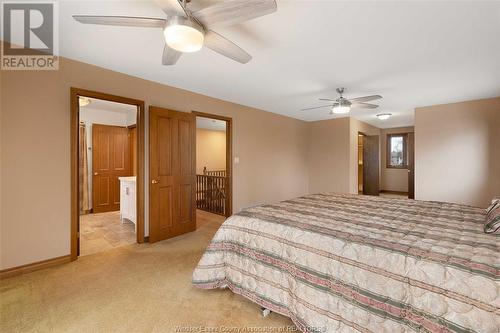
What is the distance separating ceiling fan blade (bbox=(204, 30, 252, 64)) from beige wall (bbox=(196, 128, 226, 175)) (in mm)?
5555

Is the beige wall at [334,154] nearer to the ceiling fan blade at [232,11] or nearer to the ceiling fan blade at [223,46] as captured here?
the ceiling fan blade at [223,46]

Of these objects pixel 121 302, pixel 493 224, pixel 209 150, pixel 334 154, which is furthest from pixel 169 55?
pixel 209 150

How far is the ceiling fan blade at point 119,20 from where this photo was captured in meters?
1.45

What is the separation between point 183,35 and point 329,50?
1635mm

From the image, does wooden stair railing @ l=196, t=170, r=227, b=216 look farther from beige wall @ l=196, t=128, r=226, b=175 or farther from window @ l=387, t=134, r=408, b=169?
window @ l=387, t=134, r=408, b=169

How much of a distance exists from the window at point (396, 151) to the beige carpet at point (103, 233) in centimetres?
838

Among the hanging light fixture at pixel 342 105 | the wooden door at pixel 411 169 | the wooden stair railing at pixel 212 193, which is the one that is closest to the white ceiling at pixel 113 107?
the wooden stair railing at pixel 212 193

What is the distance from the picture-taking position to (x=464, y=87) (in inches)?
143

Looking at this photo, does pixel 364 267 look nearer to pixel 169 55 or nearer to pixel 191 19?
pixel 191 19

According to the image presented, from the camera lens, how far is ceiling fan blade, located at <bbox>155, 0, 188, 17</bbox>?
4.50ft

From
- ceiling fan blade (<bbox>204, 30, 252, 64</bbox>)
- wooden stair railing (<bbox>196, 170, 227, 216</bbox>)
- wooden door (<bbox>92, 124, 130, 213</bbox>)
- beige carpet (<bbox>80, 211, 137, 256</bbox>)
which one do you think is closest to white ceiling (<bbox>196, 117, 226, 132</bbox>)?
wooden stair railing (<bbox>196, 170, 227, 216</bbox>)

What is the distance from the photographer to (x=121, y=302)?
1971 millimetres

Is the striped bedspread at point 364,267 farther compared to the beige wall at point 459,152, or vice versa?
the beige wall at point 459,152

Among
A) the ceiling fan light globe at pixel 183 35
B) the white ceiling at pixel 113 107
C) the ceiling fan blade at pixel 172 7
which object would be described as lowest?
the ceiling fan light globe at pixel 183 35
